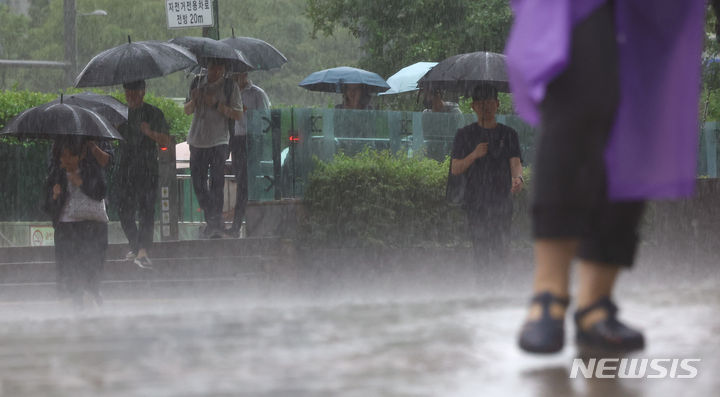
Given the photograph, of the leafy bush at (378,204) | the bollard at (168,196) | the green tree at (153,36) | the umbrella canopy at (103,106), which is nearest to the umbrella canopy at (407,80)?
the bollard at (168,196)

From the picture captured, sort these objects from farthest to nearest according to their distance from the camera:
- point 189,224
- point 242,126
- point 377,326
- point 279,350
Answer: point 189,224
point 242,126
point 377,326
point 279,350

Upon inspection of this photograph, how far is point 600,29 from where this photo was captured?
3197mm

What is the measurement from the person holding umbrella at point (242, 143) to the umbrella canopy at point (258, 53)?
1.19m

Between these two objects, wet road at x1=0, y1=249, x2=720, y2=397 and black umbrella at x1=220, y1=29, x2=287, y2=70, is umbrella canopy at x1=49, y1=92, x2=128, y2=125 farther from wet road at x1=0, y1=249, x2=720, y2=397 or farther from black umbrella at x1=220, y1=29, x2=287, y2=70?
wet road at x1=0, y1=249, x2=720, y2=397

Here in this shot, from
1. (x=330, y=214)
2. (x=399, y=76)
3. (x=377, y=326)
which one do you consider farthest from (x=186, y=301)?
(x=377, y=326)

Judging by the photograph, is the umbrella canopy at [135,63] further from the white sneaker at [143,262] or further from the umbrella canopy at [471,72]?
the umbrella canopy at [471,72]

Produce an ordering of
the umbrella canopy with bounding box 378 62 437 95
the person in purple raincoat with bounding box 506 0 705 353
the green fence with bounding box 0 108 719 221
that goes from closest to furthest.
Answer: the person in purple raincoat with bounding box 506 0 705 353, the green fence with bounding box 0 108 719 221, the umbrella canopy with bounding box 378 62 437 95

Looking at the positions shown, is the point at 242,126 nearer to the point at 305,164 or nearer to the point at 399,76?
the point at 305,164

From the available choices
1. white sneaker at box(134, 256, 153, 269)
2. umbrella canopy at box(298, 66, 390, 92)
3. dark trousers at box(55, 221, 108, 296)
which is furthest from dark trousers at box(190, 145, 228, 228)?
umbrella canopy at box(298, 66, 390, 92)

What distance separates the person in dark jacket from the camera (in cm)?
1023

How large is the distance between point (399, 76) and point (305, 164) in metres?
5.75

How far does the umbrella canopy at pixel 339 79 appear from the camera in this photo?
17.8 metres

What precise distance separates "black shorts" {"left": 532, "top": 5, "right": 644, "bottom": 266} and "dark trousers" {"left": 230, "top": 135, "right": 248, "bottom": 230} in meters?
10.5

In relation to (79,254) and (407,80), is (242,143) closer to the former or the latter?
(79,254)
